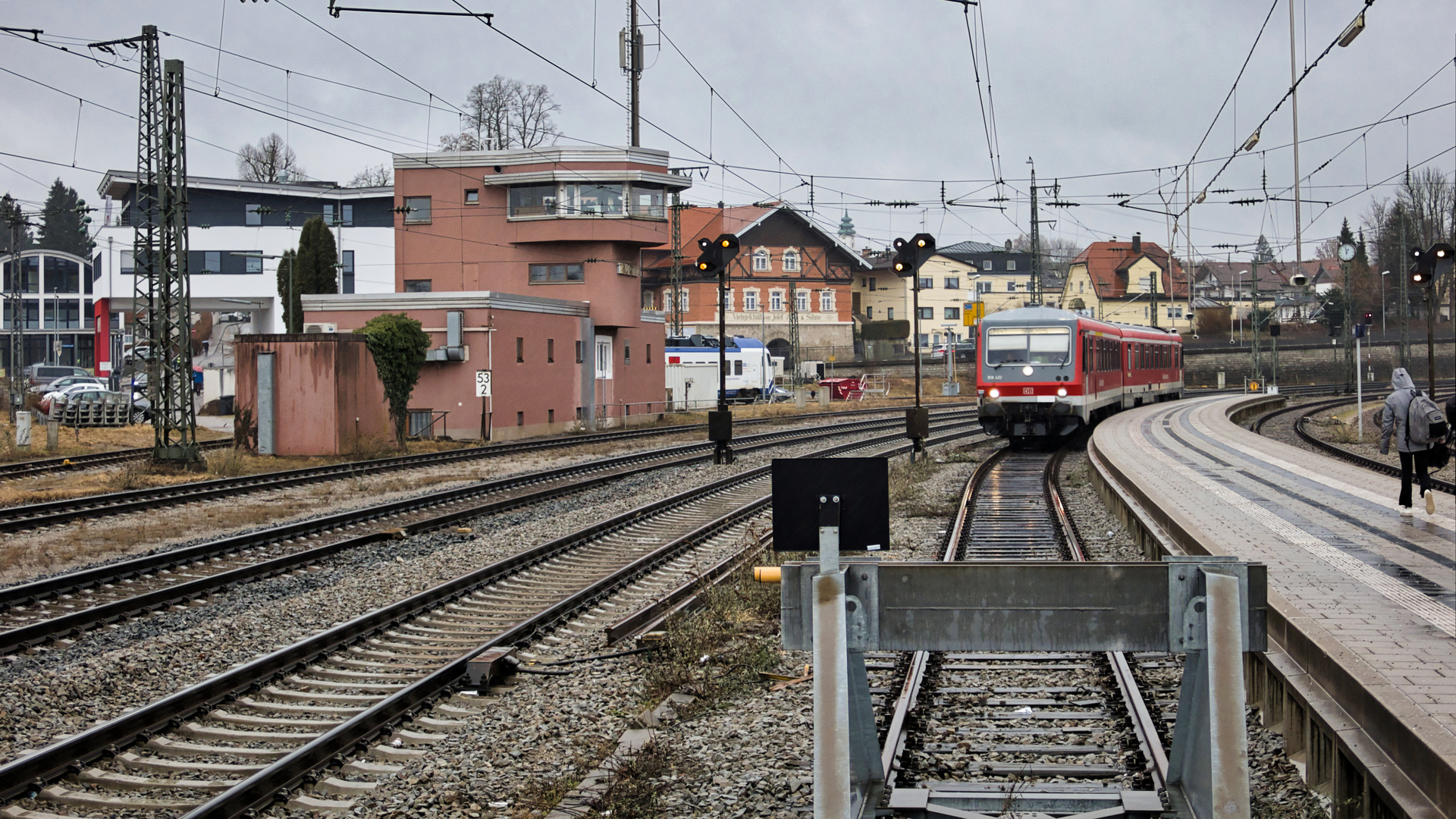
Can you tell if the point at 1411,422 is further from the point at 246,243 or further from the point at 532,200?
the point at 246,243

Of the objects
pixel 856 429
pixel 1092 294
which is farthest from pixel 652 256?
pixel 856 429

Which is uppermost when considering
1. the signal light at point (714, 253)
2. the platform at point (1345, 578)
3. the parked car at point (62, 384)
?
the signal light at point (714, 253)

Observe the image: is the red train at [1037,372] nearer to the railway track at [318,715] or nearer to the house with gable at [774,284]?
the railway track at [318,715]

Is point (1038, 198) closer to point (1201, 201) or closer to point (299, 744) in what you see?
point (1201, 201)

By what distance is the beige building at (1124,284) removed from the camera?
102 metres

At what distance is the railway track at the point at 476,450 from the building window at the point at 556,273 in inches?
249

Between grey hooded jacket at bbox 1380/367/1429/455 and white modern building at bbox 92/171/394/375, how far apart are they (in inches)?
2206

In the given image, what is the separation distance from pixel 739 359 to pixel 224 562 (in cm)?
4665

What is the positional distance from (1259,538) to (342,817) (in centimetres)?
919

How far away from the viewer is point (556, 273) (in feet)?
144

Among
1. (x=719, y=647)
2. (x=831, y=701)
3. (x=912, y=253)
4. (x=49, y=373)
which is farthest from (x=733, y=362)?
(x=831, y=701)

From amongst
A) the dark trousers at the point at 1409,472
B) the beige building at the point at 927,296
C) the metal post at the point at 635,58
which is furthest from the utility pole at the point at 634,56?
the beige building at the point at 927,296

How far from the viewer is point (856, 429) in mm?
37656

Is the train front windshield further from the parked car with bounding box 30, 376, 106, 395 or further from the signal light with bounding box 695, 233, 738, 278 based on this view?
the parked car with bounding box 30, 376, 106, 395
